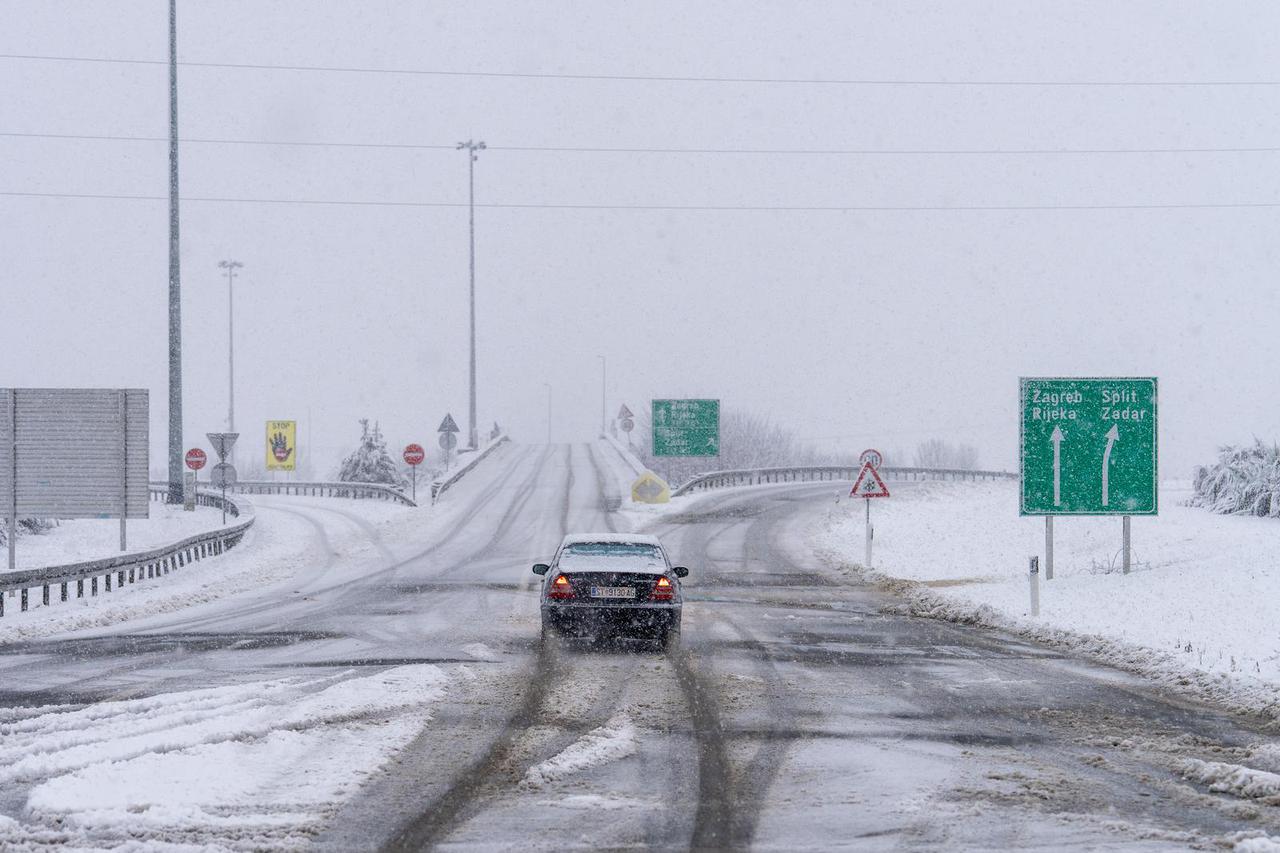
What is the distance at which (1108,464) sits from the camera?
21.3m

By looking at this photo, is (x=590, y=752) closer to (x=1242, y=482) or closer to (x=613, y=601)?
(x=613, y=601)

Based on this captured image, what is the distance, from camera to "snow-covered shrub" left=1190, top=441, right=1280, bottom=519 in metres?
35.0

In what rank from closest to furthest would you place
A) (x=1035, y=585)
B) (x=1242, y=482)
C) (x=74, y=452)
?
1. (x=1035, y=585)
2. (x=74, y=452)
3. (x=1242, y=482)

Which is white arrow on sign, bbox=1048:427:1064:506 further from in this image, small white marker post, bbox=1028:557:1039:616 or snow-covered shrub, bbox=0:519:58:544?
snow-covered shrub, bbox=0:519:58:544

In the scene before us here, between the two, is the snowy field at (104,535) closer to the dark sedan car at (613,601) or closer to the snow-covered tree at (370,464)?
the dark sedan car at (613,601)

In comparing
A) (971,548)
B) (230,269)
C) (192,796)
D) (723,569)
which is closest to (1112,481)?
(723,569)

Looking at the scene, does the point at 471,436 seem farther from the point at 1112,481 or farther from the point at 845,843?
the point at 845,843

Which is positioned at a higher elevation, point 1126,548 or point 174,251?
point 174,251

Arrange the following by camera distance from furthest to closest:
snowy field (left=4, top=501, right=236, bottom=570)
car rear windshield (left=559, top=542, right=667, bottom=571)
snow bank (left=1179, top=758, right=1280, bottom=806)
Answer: snowy field (left=4, top=501, right=236, bottom=570)
car rear windshield (left=559, top=542, right=667, bottom=571)
snow bank (left=1179, top=758, right=1280, bottom=806)

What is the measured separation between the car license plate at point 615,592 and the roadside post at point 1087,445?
28.5ft

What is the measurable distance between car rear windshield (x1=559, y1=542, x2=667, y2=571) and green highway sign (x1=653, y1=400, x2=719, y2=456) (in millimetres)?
34873

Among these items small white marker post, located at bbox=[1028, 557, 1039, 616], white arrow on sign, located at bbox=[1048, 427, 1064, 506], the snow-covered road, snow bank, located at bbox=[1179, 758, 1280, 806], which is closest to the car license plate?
the snow-covered road

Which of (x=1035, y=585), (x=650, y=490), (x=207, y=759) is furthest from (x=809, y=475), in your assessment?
(x=207, y=759)

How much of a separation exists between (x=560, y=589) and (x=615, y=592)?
0.67m
